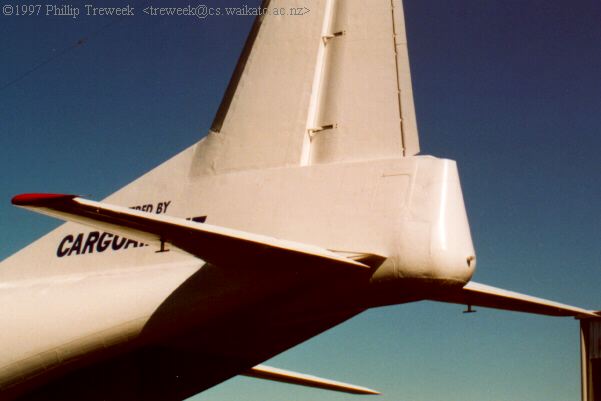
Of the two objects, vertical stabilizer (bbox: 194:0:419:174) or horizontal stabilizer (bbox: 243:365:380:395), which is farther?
horizontal stabilizer (bbox: 243:365:380:395)

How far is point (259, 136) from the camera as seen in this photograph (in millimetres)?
9352

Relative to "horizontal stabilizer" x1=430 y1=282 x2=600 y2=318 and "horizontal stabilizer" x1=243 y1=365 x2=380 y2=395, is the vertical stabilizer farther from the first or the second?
"horizontal stabilizer" x1=243 y1=365 x2=380 y2=395

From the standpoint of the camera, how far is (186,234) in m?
7.07

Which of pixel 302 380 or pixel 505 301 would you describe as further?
pixel 302 380

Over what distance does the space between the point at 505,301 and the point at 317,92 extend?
3401 mm

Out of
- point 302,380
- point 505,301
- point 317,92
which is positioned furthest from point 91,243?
point 302,380

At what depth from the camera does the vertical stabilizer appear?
870cm

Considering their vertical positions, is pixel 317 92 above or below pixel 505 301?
above

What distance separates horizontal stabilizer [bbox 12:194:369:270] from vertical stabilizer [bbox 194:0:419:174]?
5.70 feet

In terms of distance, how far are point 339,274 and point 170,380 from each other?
2893mm

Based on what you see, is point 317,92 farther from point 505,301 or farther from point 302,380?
point 302,380

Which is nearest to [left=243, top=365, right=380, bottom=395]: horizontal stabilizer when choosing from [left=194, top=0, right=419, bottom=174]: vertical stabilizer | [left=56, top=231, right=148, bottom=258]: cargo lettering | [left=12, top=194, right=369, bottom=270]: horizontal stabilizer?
[left=56, top=231, right=148, bottom=258]: cargo lettering

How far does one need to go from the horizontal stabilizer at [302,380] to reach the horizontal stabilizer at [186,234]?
762cm

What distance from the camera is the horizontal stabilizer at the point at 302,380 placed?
48.8ft
